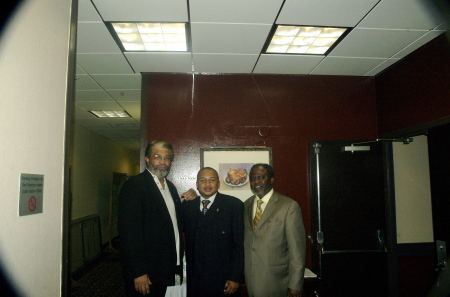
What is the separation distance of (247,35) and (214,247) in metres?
1.87

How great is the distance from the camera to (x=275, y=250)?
2.32 metres

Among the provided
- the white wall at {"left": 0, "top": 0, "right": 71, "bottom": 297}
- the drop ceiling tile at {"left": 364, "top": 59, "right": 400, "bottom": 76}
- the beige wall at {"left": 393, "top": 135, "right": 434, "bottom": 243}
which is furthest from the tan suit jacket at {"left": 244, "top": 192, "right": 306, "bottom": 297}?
the beige wall at {"left": 393, "top": 135, "right": 434, "bottom": 243}

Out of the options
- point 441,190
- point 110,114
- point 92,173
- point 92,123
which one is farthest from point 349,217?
point 92,173

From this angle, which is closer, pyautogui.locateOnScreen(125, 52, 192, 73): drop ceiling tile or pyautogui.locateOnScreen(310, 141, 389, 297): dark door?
pyautogui.locateOnScreen(125, 52, 192, 73): drop ceiling tile

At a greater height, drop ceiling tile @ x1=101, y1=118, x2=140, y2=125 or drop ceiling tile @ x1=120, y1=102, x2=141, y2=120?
drop ceiling tile @ x1=120, y1=102, x2=141, y2=120

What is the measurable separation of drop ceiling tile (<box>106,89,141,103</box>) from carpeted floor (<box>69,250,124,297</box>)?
3030 millimetres

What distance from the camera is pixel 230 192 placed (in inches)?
133

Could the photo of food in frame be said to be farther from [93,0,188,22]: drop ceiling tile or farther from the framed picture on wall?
[93,0,188,22]: drop ceiling tile

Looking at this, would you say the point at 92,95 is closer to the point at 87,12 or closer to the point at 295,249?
the point at 87,12

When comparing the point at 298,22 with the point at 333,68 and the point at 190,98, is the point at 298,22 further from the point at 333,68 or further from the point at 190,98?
the point at 190,98

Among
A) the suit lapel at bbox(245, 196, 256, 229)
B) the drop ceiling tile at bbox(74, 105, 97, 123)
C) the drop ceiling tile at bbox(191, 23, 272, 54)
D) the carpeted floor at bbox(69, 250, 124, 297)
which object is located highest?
the drop ceiling tile at bbox(191, 23, 272, 54)

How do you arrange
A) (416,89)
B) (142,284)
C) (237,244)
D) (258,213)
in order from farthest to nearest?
(416,89) < (258,213) < (237,244) < (142,284)

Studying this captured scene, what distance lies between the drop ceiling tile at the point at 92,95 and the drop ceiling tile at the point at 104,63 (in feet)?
2.81

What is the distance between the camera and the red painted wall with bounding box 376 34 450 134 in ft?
8.58
